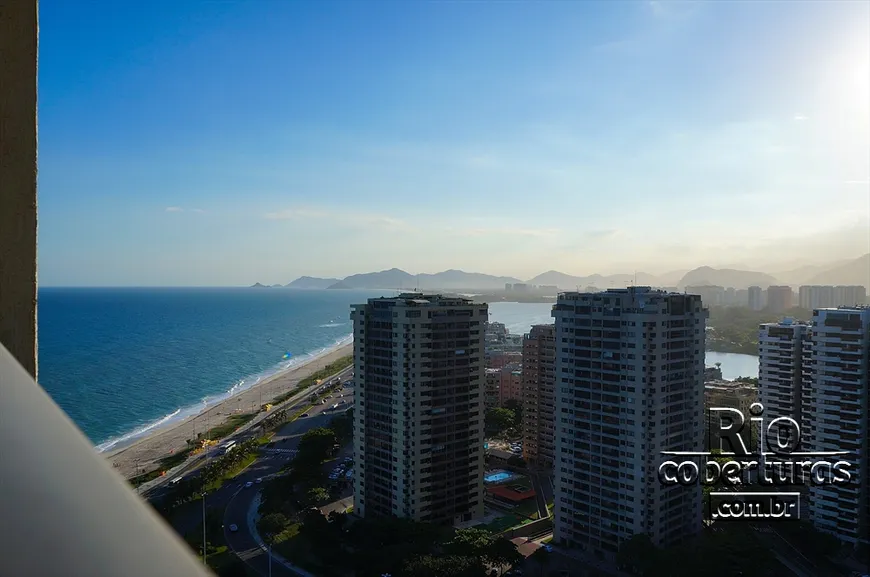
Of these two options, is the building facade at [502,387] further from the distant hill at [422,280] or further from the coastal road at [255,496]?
the distant hill at [422,280]

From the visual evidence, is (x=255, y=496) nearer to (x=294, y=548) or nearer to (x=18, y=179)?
(x=294, y=548)

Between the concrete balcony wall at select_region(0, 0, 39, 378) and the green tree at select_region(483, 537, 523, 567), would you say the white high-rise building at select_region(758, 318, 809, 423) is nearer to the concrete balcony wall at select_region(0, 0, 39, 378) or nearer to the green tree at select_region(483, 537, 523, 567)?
the green tree at select_region(483, 537, 523, 567)

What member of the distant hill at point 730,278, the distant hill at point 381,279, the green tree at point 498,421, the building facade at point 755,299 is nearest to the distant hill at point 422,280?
the distant hill at point 381,279

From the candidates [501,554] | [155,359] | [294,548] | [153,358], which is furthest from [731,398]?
[153,358]

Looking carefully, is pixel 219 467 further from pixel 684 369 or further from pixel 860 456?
pixel 860 456

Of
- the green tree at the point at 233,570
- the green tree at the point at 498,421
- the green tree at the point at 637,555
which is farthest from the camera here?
the green tree at the point at 498,421

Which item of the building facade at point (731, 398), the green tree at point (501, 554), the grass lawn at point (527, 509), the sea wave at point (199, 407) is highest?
the building facade at point (731, 398)
